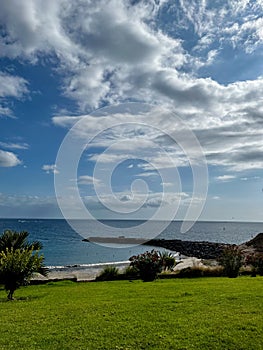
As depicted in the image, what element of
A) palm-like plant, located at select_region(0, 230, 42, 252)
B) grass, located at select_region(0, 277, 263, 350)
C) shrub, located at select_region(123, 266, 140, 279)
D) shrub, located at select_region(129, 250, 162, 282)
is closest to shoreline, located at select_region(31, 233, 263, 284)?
palm-like plant, located at select_region(0, 230, 42, 252)

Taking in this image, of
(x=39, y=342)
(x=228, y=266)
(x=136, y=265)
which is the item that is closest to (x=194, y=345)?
(x=39, y=342)

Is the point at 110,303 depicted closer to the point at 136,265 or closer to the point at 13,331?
the point at 13,331

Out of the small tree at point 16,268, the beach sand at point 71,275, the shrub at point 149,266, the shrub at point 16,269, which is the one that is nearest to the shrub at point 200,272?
the shrub at point 149,266

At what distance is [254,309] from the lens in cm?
980

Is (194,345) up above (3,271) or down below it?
below

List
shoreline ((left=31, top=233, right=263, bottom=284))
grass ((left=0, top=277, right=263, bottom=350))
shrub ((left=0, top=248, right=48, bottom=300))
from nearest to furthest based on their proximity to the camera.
→ grass ((left=0, top=277, right=263, bottom=350)), shrub ((left=0, top=248, right=48, bottom=300)), shoreline ((left=31, top=233, right=263, bottom=284))

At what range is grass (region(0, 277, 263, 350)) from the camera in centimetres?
741

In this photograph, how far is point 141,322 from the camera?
878 centimetres

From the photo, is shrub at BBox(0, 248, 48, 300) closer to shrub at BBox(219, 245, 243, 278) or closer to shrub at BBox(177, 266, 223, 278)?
shrub at BBox(177, 266, 223, 278)

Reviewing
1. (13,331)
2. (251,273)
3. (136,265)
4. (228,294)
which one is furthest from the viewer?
(251,273)

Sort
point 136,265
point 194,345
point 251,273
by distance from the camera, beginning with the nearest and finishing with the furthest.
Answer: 1. point 194,345
2. point 136,265
3. point 251,273

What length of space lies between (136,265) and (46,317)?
11.3 meters

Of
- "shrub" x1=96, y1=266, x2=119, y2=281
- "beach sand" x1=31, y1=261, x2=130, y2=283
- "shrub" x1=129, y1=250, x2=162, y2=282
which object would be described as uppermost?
"shrub" x1=129, y1=250, x2=162, y2=282

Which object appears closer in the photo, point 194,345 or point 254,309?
point 194,345
